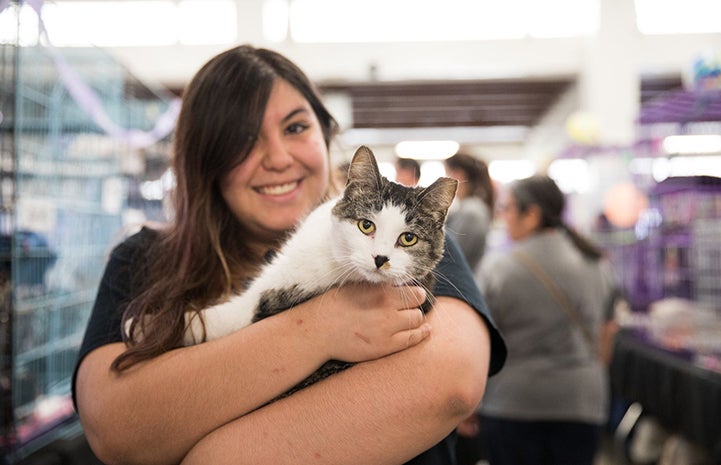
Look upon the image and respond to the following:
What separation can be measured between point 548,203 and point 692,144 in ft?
4.09

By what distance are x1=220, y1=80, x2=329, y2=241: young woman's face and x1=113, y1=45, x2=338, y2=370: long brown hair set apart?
0.08 feet

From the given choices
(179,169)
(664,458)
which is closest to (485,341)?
(179,169)

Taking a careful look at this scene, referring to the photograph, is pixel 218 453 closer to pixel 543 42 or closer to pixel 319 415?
pixel 319 415

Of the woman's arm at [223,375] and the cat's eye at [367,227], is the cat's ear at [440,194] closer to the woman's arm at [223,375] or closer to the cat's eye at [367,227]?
the cat's eye at [367,227]

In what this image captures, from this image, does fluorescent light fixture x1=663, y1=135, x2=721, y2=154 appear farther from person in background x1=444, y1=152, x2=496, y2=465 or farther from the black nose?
the black nose

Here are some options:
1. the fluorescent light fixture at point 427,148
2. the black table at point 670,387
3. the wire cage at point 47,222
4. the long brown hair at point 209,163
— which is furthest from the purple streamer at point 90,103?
the fluorescent light fixture at point 427,148

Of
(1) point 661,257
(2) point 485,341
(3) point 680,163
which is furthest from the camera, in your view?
(1) point 661,257

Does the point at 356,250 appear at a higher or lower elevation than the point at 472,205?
lower

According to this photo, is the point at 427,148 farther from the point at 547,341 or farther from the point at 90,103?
the point at 90,103

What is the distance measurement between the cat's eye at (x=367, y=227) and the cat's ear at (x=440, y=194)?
119mm

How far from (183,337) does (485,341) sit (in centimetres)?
59

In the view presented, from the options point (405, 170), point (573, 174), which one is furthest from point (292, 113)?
point (573, 174)

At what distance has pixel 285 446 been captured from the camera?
0.89m

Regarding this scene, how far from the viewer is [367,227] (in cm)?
107
